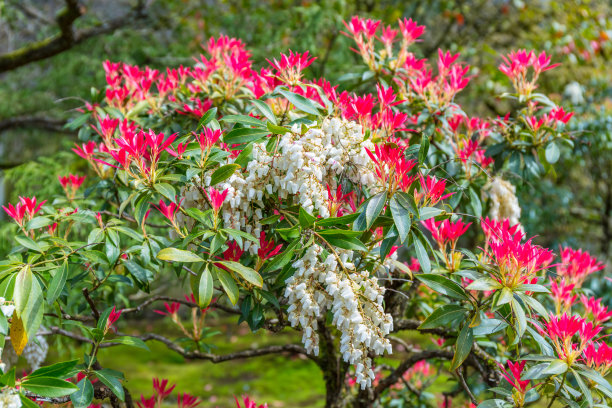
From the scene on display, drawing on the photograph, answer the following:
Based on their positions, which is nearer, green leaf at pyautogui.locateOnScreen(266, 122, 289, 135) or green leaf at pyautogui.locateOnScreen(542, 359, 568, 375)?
green leaf at pyautogui.locateOnScreen(542, 359, 568, 375)

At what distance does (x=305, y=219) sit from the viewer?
0.99 m

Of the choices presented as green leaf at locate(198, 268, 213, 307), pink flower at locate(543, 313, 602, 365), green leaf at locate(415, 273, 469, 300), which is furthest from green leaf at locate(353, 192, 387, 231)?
pink flower at locate(543, 313, 602, 365)

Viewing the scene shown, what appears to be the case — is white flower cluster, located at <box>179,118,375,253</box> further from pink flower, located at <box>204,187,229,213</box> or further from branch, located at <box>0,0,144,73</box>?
branch, located at <box>0,0,144,73</box>

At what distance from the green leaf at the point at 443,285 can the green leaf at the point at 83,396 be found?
2.26 ft

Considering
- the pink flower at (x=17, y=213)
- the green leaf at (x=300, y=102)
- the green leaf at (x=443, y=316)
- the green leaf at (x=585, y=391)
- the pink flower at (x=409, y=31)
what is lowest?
the green leaf at (x=585, y=391)

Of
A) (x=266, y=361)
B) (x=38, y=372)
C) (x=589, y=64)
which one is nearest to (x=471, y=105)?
(x=589, y=64)

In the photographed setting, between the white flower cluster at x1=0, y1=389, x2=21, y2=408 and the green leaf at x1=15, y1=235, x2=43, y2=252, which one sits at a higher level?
the green leaf at x1=15, y1=235, x2=43, y2=252

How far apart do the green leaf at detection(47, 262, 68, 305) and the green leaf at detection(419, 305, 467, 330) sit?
72 centimetres

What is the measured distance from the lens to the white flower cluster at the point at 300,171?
1.01 m

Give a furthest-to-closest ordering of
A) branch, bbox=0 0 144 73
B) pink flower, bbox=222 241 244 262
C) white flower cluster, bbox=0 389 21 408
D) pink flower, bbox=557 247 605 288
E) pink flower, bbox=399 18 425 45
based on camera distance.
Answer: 1. branch, bbox=0 0 144 73
2. pink flower, bbox=399 18 425 45
3. pink flower, bbox=557 247 605 288
4. pink flower, bbox=222 241 244 262
5. white flower cluster, bbox=0 389 21 408

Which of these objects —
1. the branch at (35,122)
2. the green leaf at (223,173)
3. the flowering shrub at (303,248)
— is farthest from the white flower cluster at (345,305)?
the branch at (35,122)

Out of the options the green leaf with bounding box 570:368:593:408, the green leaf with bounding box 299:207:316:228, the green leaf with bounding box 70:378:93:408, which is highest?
the green leaf with bounding box 299:207:316:228

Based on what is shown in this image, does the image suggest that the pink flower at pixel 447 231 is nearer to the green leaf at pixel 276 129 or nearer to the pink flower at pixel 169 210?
the green leaf at pixel 276 129

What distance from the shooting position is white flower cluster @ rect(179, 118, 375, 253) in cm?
101
